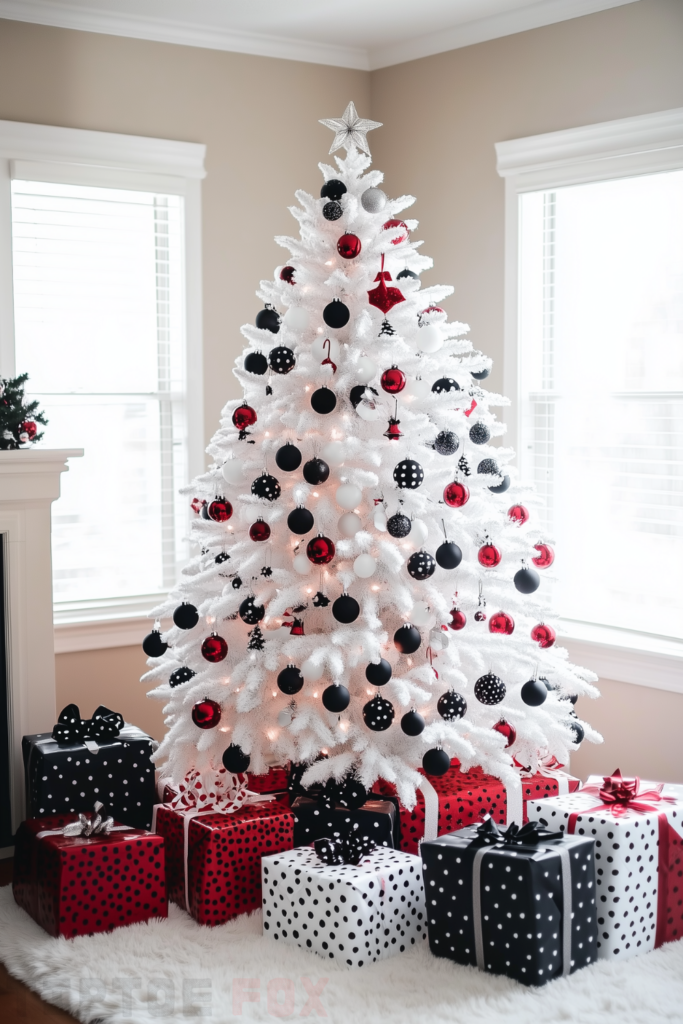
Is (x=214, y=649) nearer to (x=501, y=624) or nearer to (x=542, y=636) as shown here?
(x=501, y=624)

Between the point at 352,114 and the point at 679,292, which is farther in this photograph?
the point at 679,292

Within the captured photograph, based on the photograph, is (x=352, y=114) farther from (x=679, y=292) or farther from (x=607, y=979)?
(x=607, y=979)

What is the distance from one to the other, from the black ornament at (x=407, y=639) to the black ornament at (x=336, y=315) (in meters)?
0.80

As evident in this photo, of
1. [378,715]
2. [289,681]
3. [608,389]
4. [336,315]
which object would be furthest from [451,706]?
[608,389]

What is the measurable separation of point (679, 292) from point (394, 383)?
1.39 m

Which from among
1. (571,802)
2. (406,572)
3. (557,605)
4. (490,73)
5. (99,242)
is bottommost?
(571,802)

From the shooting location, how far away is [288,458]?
276 centimetres

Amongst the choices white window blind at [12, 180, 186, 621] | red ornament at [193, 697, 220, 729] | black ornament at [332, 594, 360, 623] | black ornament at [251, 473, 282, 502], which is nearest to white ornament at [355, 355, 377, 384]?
black ornament at [251, 473, 282, 502]

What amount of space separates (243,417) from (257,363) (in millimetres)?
155

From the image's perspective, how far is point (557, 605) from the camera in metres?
4.05

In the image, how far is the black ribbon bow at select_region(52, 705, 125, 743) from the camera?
121 inches

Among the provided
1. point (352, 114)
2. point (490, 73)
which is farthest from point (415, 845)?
point (490, 73)

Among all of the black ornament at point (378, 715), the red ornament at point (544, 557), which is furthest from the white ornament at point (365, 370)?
the black ornament at point (378, 715)

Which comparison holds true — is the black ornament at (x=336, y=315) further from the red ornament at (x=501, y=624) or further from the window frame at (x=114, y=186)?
the window frame at (x=114, y=186)
